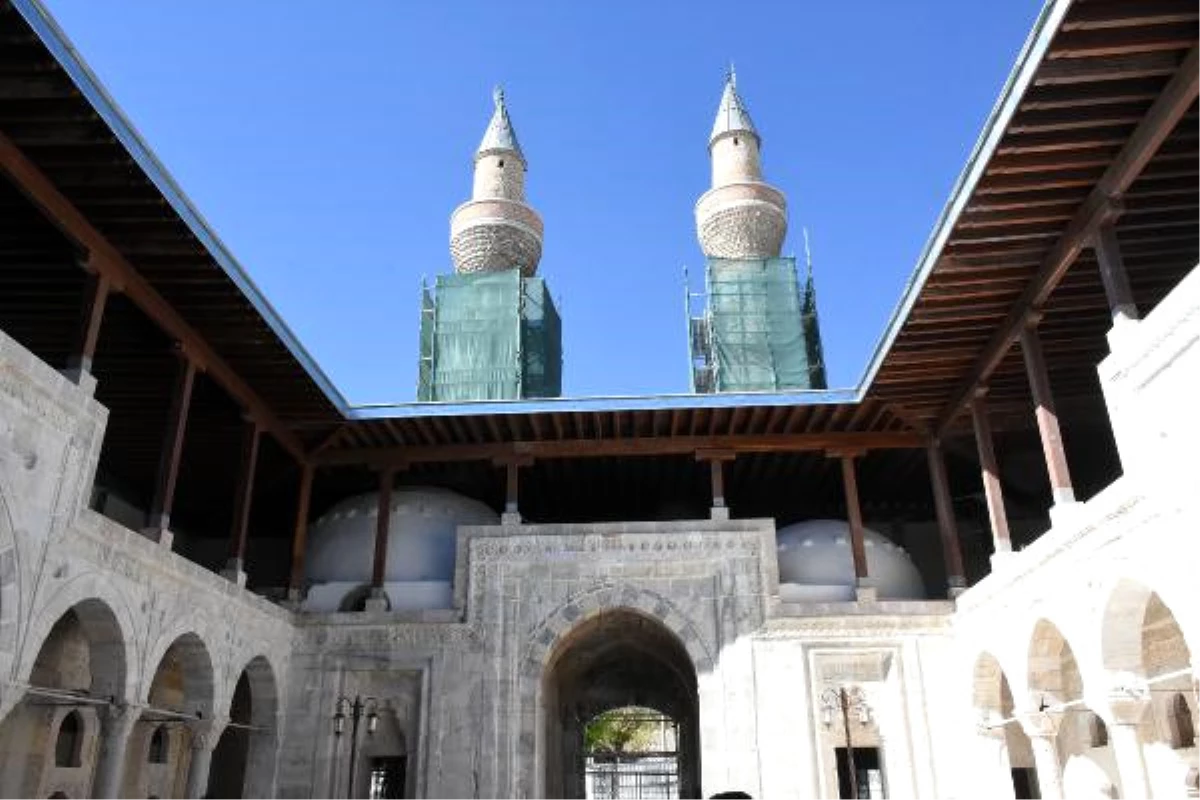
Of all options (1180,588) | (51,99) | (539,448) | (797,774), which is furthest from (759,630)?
(51,99)

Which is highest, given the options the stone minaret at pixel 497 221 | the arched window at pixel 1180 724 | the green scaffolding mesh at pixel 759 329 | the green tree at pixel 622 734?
the stone minaret at pixel 497 221

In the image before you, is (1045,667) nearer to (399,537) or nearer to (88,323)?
(399,537)

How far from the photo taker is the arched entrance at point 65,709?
1088 centimetres

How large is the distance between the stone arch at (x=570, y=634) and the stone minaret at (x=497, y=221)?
14.8 meters

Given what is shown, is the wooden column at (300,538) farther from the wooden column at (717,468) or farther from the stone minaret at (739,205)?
the stone minaret at (739,205)

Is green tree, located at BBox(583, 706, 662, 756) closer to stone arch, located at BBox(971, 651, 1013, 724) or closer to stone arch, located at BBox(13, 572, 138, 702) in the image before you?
→ stone arch, located at BBox(971, 651, 1013, 724)

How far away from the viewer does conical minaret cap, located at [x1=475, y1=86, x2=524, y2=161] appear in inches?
1169

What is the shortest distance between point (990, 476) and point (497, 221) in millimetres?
17990

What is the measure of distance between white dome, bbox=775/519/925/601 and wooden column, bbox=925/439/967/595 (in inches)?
48.2

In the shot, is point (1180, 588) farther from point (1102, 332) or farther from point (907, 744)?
point (907, 744)

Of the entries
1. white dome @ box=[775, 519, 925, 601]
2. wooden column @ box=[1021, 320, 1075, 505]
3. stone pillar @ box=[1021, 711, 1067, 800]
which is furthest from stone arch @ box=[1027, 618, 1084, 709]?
white dome @ box=[775, 519, 925, 601]

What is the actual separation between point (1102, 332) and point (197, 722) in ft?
40.4

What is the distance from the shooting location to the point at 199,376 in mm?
14195

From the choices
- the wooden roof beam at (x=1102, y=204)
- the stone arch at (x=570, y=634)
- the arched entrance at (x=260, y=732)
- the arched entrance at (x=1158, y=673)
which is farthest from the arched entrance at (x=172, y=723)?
the wooden roof beam at (x=1102, y=204)
